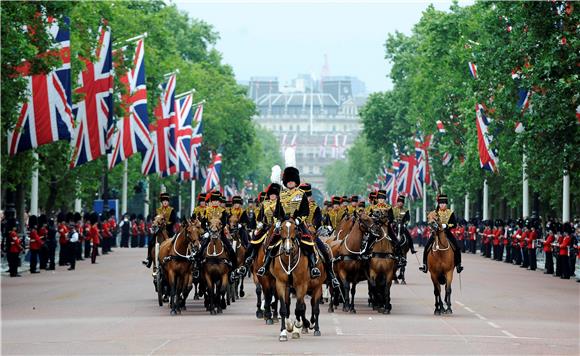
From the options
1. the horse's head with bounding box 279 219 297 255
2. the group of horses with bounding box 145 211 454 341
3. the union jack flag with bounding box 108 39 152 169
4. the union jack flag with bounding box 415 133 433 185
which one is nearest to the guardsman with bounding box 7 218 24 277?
the union jack flag with bounding box 108 39 152 169

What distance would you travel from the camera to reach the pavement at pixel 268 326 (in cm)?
2098

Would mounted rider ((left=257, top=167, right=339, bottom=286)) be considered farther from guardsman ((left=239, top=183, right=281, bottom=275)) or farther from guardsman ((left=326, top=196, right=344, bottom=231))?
guardsman ((left=326, top=196, right=344, bottom=231))

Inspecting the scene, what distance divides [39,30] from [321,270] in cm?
1955

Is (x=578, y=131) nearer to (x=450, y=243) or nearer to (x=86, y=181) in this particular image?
(x=450, y=243)

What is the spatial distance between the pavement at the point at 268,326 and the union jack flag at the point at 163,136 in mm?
26843

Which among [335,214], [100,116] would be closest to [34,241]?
[100,116]

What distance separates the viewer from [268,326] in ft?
82.5

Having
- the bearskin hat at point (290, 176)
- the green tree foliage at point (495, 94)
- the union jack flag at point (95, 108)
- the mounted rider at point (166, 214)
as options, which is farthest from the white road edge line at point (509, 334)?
the union jack flag at point (95, 108)

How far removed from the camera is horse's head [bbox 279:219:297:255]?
22531 mm

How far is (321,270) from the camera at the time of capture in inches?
923

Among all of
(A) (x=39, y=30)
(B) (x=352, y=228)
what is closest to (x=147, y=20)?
(A) (x=39, y=30)

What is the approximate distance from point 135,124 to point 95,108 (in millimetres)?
8396

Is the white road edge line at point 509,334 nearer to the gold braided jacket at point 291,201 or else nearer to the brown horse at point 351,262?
the gold braided jacket at point 291,201

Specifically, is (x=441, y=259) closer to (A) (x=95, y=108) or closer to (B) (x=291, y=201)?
(B) (x=291, y=201)
